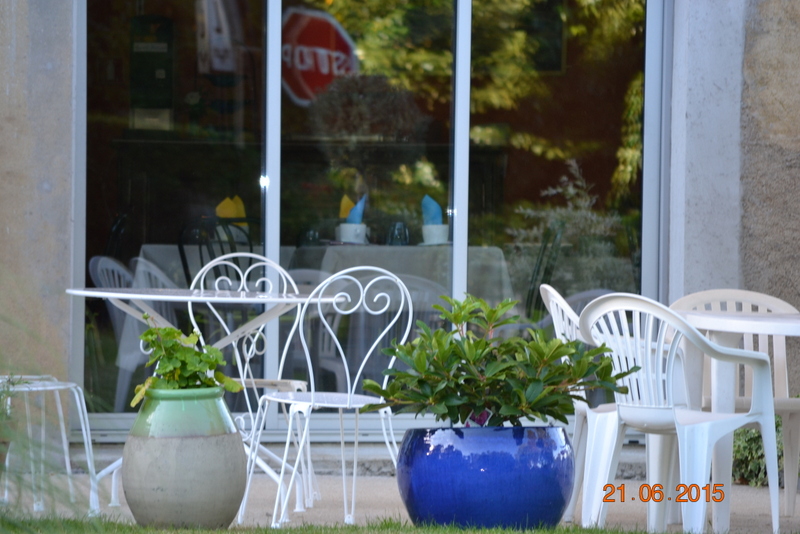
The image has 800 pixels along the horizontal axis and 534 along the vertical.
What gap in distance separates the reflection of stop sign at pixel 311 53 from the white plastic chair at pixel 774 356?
7.46 ft

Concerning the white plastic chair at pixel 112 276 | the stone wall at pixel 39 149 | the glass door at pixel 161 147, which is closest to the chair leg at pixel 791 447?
the glass door at pixel 161 147

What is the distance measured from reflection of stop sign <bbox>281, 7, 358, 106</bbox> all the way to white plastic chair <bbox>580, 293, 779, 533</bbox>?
8.18 ft

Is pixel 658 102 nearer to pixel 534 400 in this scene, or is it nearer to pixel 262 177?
pixel 262 177

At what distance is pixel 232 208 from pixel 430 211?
101 cm

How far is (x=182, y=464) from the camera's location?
2623 millimetres

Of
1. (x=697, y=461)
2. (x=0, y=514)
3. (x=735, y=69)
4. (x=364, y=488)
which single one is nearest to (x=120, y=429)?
(x=364, y=488)

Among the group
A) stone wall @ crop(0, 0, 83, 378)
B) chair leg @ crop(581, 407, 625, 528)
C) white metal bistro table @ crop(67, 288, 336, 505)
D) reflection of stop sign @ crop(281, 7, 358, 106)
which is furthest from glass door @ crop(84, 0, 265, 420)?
chair leg @ crop(581, 407, 625, 528)

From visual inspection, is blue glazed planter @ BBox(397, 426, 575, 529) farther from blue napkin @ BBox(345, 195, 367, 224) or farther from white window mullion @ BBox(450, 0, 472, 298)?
blue napkin @ BBox(345, 195, 367, 224)

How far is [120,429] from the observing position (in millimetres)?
4527

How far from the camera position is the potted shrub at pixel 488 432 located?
7.98 ft

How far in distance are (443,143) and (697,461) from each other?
2.59 meters

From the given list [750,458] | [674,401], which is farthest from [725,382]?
[750,458]

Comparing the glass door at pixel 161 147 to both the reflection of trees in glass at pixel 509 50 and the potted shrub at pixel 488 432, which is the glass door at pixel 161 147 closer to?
the reflection of trees in glass at pixel 509 50

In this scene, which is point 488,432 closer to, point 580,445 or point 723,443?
point 723,443
